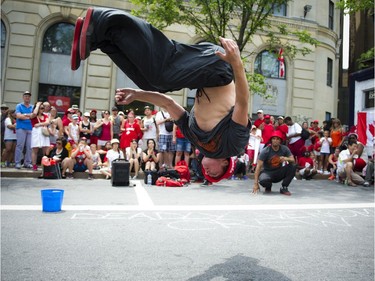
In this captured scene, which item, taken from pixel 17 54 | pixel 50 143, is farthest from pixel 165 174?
pixel 17 54

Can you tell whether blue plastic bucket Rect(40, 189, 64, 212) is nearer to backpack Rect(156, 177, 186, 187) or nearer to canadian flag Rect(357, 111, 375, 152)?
backpack Rect(156, 177, 186, 187)

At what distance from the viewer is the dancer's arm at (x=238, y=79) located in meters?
2.73

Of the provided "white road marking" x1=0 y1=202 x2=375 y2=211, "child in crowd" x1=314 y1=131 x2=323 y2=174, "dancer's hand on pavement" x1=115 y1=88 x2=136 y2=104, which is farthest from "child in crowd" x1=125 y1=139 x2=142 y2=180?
"child in crowd" x1=314 y1=131 x2=323 y2=174

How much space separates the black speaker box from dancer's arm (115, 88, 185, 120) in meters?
4.74

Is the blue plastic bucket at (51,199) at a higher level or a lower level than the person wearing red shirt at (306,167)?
lower

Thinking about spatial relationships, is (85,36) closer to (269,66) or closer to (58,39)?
(58,39)

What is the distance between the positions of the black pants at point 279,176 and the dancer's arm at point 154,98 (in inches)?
187

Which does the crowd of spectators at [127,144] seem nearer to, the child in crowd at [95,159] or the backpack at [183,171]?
the child in crowd at [95,159]

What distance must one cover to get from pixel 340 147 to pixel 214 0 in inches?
256

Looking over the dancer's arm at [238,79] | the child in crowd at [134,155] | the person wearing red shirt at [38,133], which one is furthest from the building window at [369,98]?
the dancer's arm at [238,79]

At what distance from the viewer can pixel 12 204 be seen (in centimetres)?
572

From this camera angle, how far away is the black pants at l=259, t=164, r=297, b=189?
790 centimetres

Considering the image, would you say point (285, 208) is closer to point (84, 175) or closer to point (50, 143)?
point (84, 175)

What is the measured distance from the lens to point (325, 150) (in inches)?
436
